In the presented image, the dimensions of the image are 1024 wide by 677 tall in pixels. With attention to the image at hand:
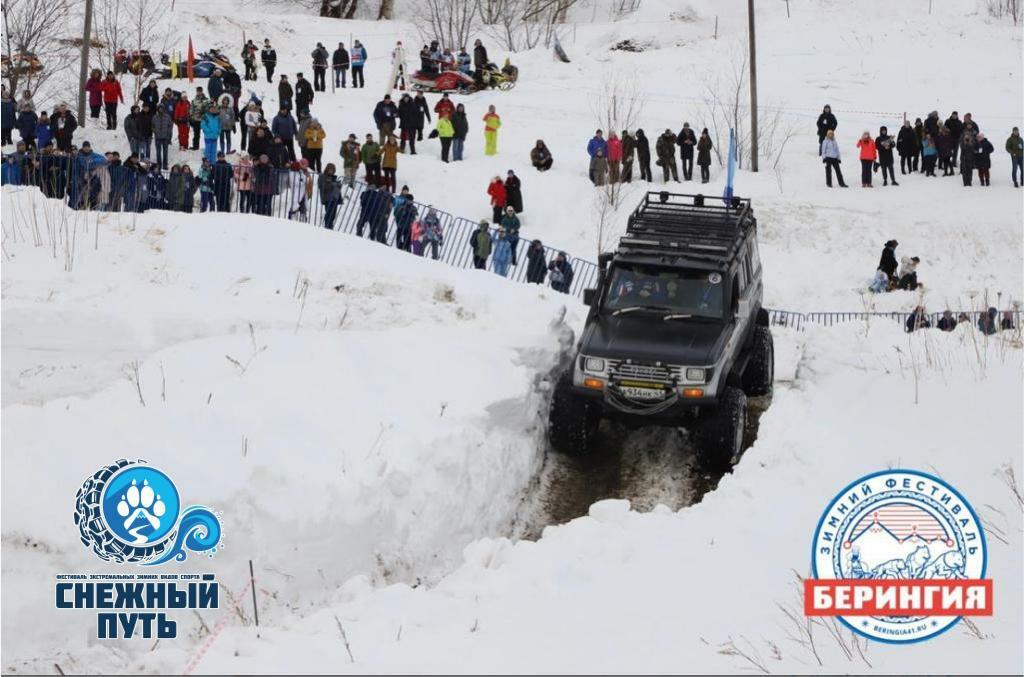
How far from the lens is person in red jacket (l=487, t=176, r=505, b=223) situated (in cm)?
2709

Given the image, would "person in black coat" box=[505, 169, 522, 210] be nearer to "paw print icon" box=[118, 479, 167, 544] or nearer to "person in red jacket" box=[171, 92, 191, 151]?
"person in red jacket" box=[171, 92, 191, 151]

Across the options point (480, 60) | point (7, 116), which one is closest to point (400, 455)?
point (7, 116)

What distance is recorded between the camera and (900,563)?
344 inches

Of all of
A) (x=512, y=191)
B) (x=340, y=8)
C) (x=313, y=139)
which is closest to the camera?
(x=313, y=139)

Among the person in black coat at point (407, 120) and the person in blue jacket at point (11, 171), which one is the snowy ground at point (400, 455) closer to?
the person in blue jacket at point (11, 171)

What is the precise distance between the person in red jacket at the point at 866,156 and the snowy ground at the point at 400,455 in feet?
40.6

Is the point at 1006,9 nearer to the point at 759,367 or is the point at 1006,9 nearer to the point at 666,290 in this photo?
the point at 759,367

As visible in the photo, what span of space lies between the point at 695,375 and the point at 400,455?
340 cm

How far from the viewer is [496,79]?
37.4 m

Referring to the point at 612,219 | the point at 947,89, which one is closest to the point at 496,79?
the point at 612,219

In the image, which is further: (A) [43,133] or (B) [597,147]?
(B) [597,147]

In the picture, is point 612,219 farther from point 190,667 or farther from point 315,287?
point 190,667

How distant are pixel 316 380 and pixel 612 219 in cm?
1660

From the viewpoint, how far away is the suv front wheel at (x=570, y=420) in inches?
550
